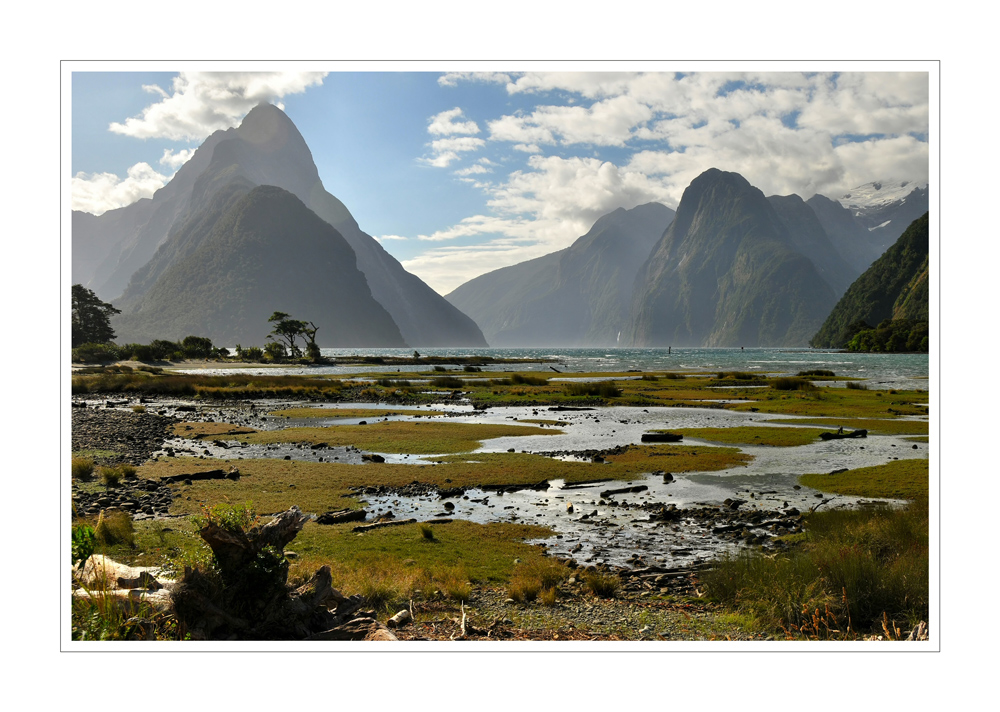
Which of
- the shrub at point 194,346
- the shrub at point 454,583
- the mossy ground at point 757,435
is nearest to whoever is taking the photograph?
the shrub at point 454,583

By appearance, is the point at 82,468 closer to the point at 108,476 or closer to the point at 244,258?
the point at 108,476

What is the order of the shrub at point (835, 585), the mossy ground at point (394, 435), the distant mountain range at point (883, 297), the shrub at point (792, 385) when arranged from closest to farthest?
the shrub at point (835, 585)
the distant mountain range at point (883, 297)
the mossy ground at point (394, 435)
the shrub at point (792, 385)

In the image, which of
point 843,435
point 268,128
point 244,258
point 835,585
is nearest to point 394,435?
point 244,258

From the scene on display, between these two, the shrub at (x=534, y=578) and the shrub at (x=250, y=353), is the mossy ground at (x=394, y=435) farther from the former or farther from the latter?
the shrub at (x=534, y=578)

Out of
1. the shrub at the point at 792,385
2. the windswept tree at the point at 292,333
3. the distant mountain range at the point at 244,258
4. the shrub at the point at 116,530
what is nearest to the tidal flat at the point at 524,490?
the shrub at the point at 116,530

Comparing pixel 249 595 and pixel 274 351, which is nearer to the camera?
pixel 249 595

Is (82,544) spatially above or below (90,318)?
below

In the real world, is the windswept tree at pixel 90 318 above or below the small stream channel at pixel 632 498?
above
